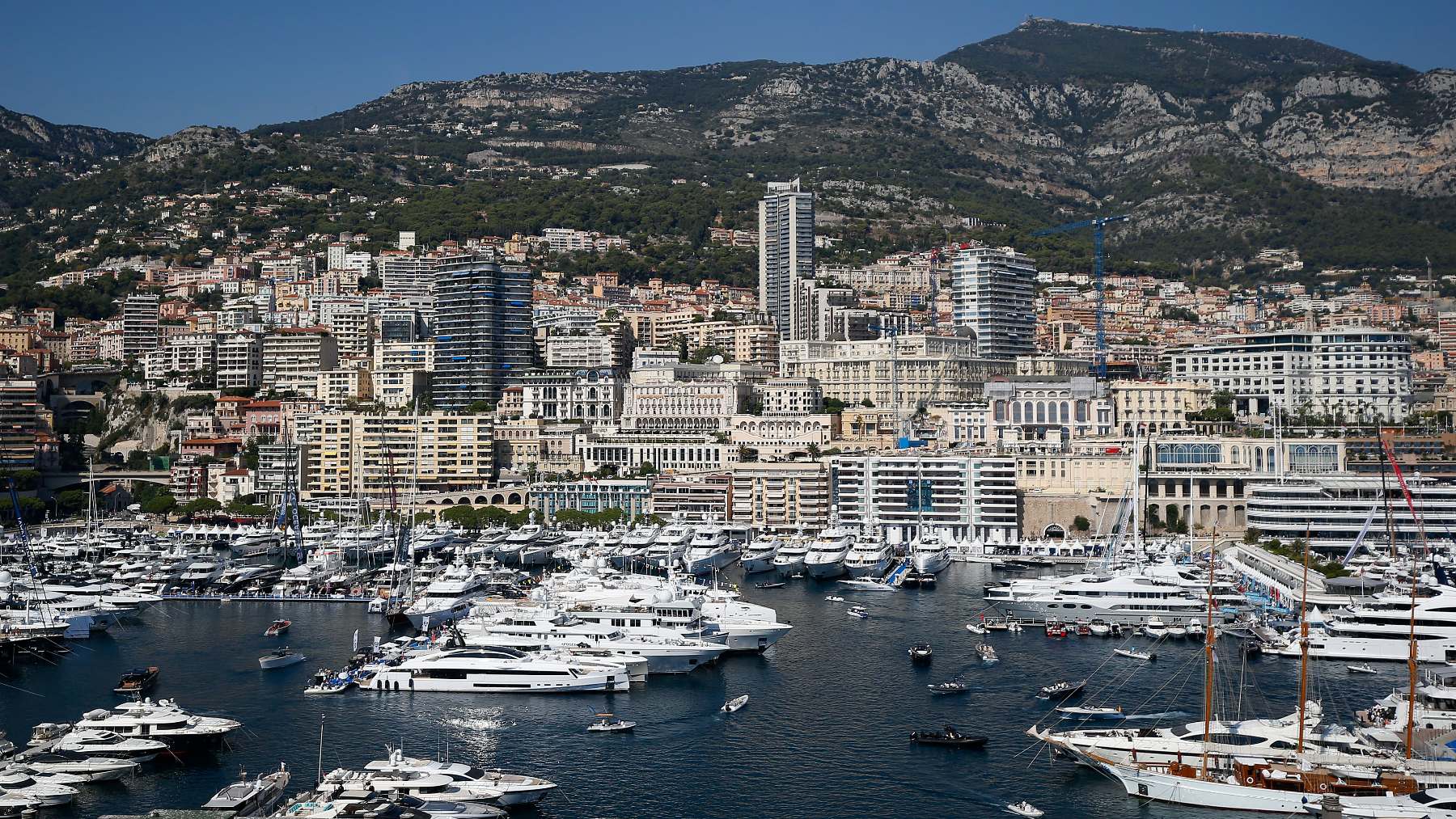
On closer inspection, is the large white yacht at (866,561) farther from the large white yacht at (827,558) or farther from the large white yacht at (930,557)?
the large white yacht at (930,557)

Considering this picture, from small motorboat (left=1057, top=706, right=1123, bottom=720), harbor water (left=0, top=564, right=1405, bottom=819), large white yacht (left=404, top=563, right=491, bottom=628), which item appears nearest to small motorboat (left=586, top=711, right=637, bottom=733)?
harbor water (left=0, top=564, right=1405, bottom=819)

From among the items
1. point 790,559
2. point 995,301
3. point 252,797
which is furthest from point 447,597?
point 995,301

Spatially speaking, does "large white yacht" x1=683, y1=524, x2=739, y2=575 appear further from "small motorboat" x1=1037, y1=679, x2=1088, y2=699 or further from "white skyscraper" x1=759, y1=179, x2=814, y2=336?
"white skyscraper" x1=759, y1=179, x2=814, y2=336

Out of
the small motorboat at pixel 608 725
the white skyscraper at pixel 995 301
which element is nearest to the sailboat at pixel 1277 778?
the small motorboat at pixel 608 725

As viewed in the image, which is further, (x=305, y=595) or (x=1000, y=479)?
(x=1000, y=479)

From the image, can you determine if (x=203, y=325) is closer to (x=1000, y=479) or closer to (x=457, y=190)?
(x=457, y=190)

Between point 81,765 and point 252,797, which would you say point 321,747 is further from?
point 81,765

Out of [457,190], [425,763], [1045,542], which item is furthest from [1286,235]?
[425,763]
